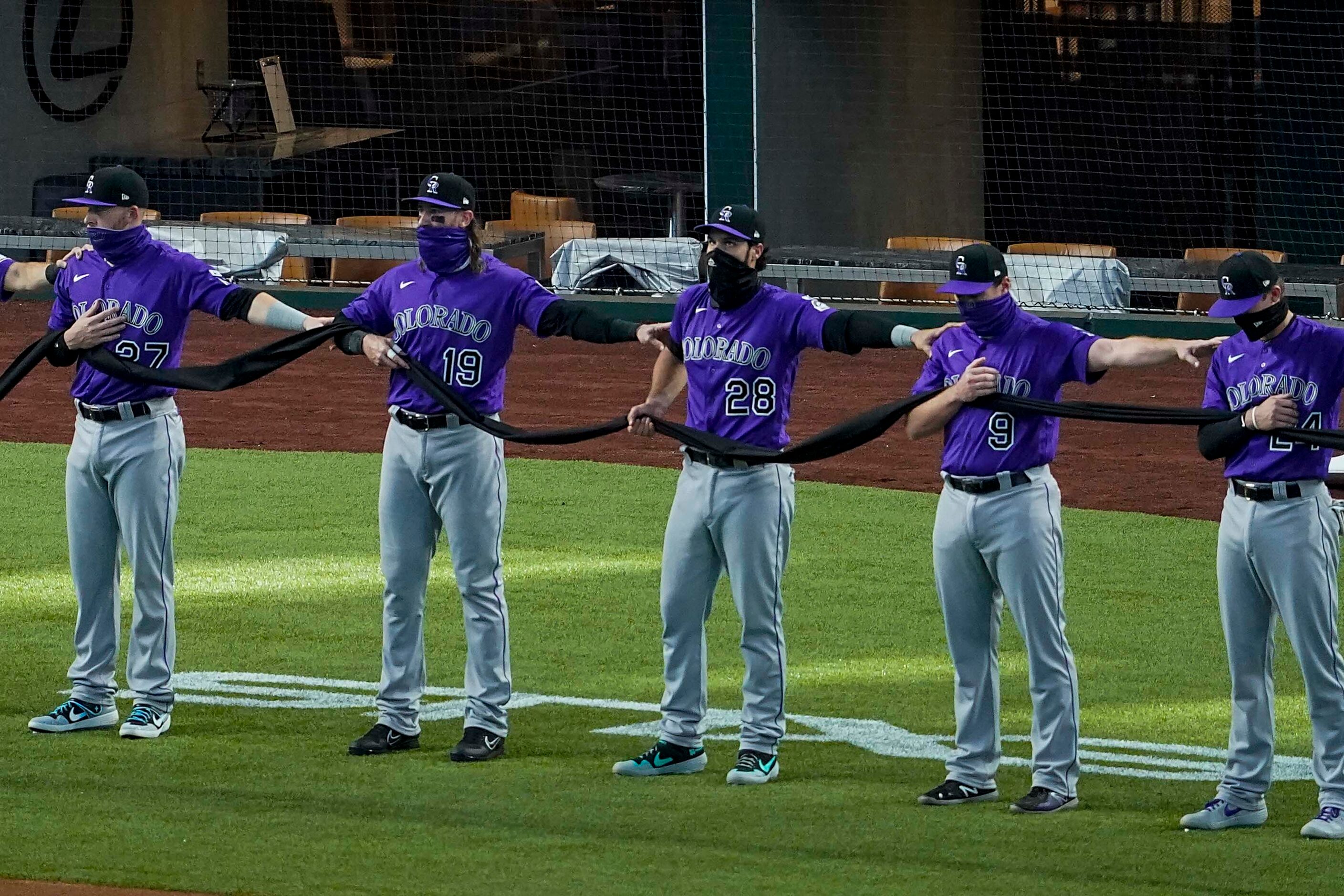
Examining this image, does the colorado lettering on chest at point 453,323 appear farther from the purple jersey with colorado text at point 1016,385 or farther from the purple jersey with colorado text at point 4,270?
the purple jersey with colorado text at point 4,270

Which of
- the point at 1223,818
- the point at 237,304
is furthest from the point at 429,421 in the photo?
the point at 1223,818

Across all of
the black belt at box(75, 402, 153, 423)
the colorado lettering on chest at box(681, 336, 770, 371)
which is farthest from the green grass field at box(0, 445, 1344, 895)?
the colorado lettering on chest at box(681, 336, 770, 371)

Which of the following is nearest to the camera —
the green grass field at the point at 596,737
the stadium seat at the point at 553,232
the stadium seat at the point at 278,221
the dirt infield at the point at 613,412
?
the green grass field at the point at 596,737

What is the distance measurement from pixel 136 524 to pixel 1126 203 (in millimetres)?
15733

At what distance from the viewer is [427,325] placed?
6.52 metres

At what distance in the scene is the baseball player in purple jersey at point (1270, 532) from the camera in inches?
216

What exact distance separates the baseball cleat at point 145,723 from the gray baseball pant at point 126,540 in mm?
24

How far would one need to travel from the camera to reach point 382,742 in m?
6.57

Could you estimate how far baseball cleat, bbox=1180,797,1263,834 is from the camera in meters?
5.68

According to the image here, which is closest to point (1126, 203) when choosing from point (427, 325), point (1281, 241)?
point (1281, 241)

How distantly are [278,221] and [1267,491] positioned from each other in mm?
14323

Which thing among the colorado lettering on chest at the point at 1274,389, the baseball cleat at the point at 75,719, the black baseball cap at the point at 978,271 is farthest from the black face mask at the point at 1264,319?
the baseball cleat at the point at 75,719

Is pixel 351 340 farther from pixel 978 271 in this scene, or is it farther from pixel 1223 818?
pixel 1223 818

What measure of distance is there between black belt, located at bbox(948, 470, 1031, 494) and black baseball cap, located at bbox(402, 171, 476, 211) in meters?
1.87
